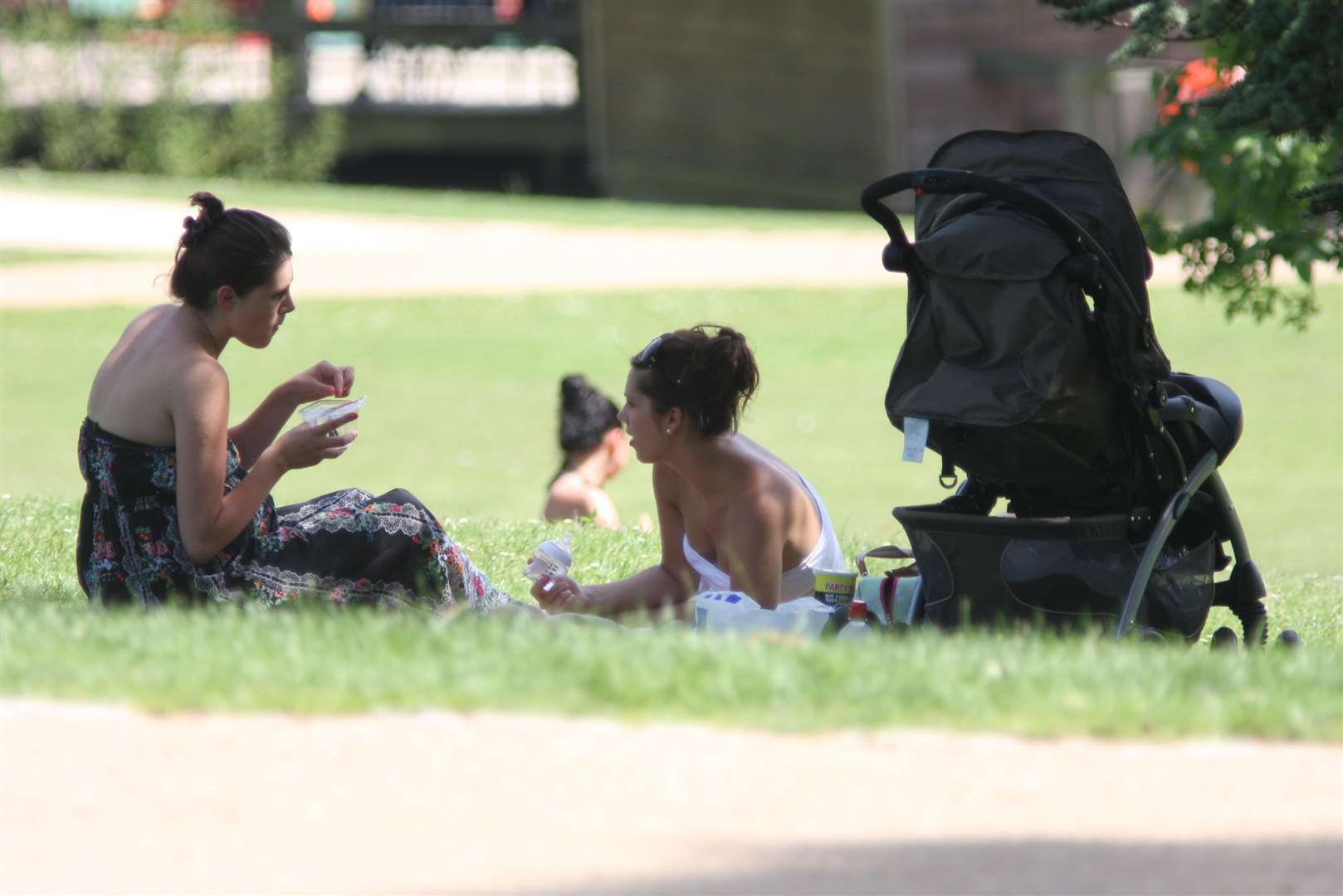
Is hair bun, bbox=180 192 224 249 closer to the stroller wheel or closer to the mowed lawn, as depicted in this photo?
the mowed lawn

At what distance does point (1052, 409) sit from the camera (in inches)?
185

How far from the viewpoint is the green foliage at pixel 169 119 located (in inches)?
1065

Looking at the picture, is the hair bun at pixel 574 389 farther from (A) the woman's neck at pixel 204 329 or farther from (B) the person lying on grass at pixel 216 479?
(A) the woman's neck at pixel 204 329

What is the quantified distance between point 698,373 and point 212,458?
1347mm

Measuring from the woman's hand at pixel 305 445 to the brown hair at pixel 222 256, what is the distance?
426 millimetres

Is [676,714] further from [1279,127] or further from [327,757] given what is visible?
[1279,127]

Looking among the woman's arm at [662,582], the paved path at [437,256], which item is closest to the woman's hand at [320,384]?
the woman's arm at [662,582]

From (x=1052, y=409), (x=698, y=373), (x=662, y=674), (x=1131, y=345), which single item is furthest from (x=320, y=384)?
(x=1131, y=345)

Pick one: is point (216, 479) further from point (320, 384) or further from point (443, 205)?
point (443, 205)

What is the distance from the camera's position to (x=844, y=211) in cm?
2569

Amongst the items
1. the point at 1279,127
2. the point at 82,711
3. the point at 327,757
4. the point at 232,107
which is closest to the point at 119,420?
the point at 82,711

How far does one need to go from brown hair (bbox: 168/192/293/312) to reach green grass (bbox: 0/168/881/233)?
18315 millimetres

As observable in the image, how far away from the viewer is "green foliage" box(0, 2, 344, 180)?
27.1 meters

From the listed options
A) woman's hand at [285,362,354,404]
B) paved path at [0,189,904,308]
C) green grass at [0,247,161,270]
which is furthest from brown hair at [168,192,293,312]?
green grass at [0,247,161,270]
